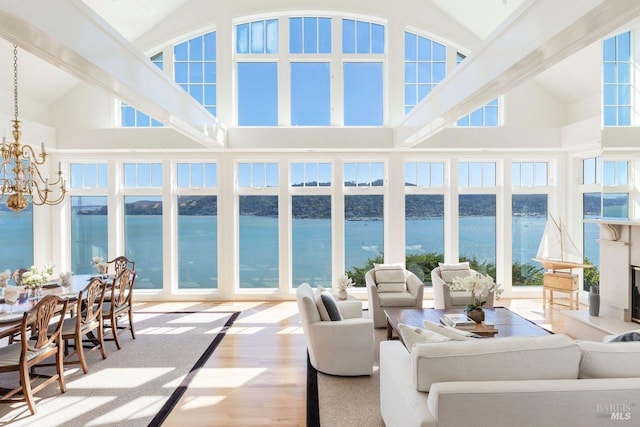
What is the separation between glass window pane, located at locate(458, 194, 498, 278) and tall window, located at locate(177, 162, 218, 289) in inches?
201

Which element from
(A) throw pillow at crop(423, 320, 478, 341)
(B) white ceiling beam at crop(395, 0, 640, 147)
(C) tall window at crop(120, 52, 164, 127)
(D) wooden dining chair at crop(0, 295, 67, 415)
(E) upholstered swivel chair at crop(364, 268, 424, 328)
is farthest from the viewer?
(C) tall window at crop(120, 52, 164, 127)

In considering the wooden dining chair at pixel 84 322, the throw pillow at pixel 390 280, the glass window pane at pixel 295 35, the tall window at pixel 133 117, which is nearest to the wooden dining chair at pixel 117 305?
the wooden dining chair at pixel 84 322

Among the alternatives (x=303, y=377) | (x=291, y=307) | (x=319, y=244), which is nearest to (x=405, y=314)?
(x=303, y=377)

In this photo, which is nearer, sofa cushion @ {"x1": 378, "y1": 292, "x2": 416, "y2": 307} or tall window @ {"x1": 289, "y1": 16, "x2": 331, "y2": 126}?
sofa cushion @ {"x1": 378, "y1": 292, "x2": 416, "y2": 307}

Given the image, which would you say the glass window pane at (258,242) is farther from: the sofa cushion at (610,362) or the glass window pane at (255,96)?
the sofa cushion at (610,362)

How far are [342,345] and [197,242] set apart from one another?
15.3 ft

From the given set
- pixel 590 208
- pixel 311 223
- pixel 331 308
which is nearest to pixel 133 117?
pixel 311 223

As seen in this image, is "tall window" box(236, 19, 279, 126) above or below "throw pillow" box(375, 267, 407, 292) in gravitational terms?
above

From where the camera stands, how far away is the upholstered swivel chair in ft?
18.2

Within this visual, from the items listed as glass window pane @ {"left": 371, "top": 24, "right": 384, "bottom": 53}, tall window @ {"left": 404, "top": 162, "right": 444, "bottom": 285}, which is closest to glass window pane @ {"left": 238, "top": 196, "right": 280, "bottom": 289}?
tall window @ {"left": 404, "top": 162, "right": 444, "bottom": 285}

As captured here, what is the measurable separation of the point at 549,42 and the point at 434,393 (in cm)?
227

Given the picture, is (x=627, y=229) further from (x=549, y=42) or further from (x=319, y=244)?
(x=319, y=244)

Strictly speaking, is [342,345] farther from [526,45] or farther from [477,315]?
[526,45]

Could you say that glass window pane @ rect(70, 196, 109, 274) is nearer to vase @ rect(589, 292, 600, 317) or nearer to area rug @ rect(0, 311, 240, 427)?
area rug @ rect(0, 311, 240, 427)
